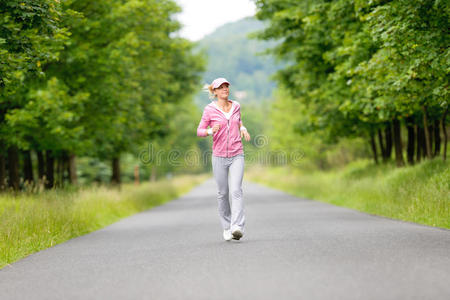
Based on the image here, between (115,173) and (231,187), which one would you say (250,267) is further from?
(115,173)

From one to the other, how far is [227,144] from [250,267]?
2.74 m

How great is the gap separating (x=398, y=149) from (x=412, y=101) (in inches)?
358

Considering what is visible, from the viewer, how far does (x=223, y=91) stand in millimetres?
8750

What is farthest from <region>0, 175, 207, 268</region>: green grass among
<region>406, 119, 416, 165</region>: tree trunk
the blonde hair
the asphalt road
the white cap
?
A: <region>406, 119, 416, 165</region>: tree trunk

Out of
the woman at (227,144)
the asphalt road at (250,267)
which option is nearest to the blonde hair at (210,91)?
the woman at (227,144)

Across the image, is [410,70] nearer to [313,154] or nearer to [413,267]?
[413,267]

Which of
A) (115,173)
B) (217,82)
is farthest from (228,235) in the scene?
(115,173)

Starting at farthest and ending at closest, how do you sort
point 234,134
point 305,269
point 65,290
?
point 234,134, point 305,269, point 65,290

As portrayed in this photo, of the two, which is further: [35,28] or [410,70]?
[410,70]

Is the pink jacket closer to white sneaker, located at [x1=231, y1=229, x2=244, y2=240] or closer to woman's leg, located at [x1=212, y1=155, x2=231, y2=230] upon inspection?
woman's leg, located at [x1=212, y1=155, x2=231, y2=230]

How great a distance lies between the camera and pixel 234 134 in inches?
346

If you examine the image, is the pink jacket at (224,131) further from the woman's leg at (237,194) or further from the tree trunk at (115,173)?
the tree trunk at (115,173)

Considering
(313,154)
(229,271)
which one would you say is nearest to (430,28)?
(229,271)

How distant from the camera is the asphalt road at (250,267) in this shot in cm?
528
